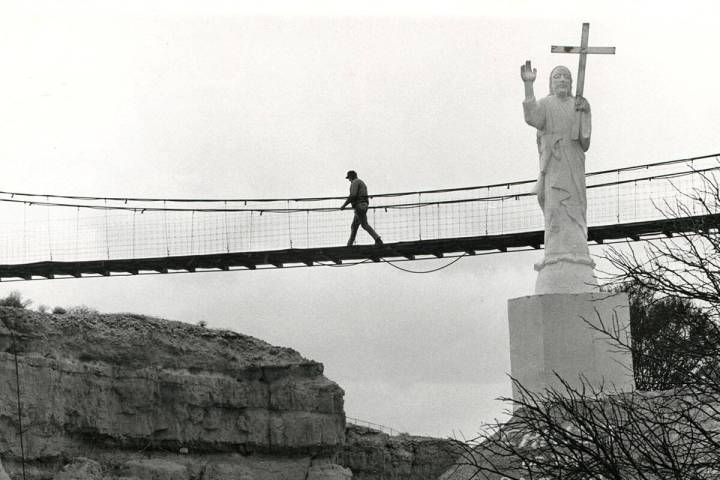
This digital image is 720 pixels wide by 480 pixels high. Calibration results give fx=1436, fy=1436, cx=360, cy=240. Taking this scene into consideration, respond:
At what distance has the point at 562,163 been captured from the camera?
884 inches

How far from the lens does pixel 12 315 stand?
27891 millimetres

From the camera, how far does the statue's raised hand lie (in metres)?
21.9

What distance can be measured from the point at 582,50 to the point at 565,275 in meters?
3.51

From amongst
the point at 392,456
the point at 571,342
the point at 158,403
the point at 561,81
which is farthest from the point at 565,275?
the point at 392,456

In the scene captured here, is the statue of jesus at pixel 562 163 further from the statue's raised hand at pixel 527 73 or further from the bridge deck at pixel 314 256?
the bridge deck at pixel 314 256

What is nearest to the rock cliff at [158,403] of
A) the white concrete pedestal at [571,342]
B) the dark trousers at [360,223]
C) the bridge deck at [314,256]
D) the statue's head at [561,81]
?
the bridge deck at [314,256]

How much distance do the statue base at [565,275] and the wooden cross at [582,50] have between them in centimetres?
262

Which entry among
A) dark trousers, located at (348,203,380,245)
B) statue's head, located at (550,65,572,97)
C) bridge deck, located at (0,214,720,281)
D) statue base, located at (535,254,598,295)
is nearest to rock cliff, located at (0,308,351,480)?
bridge deck, located at (0,214,720,281)

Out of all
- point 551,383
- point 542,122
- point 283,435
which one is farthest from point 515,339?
point 283,435

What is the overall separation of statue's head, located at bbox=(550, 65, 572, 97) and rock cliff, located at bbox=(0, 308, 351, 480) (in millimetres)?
10836

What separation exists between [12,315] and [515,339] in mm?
10833

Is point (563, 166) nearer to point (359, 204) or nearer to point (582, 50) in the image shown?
point (582, 50)

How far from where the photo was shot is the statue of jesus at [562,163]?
22.2 m

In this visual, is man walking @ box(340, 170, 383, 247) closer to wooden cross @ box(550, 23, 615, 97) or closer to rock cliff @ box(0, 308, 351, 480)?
rock cliff @ box(0, 308, 351, 480)
